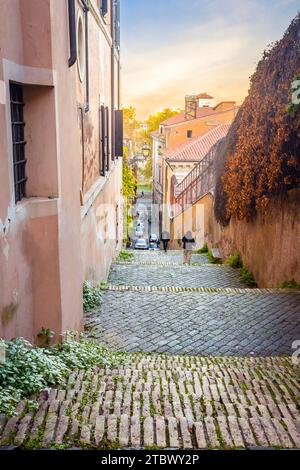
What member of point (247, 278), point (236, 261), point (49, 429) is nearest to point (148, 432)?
point (49, 429)

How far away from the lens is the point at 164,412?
3.32m

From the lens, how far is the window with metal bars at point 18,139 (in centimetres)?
438

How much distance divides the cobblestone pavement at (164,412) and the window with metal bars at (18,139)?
2107mm

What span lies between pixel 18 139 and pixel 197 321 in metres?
4.31

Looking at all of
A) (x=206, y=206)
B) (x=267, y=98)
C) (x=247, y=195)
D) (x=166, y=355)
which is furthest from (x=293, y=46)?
(x=206, y=206)

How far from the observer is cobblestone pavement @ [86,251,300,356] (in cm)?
629

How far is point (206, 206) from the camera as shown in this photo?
2003 centimetres

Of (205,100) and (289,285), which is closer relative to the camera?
(289,285)

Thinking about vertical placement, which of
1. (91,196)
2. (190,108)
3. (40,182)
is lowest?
(91,196)

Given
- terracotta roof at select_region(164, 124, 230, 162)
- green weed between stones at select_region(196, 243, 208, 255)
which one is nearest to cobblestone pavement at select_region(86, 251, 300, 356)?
green weed between stones at select_region(196, 243, 208, 255)

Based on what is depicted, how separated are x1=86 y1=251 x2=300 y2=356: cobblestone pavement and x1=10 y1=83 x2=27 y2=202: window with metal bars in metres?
2.72

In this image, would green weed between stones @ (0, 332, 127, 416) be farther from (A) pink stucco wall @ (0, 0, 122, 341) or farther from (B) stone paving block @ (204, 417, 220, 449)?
(B) stone paving block @ (204, 417, 220, 449)

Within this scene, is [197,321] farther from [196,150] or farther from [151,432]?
[196,150]

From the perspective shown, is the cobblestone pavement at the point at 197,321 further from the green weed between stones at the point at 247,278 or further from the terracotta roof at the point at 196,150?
the terracotta roof at the point at 196,150
